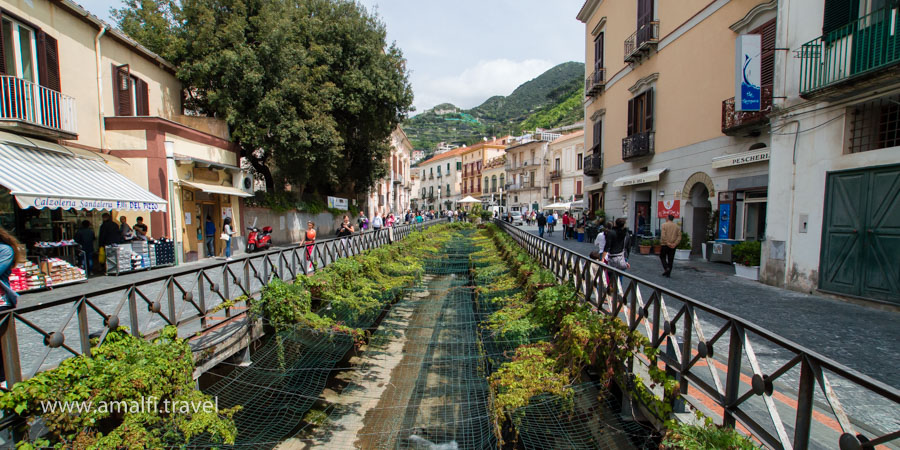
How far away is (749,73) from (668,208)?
5372 mm

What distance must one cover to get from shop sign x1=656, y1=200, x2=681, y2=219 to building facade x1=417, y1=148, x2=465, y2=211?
155ft

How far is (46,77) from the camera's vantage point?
9.17m

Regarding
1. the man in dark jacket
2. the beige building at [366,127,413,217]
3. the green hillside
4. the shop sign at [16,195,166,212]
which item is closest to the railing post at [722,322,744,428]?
the shop sign at [16,195,166,212]

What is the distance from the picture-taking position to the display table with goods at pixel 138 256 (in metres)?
9.62

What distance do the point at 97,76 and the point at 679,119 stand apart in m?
18.4

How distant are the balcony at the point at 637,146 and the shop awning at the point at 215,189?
613 inches

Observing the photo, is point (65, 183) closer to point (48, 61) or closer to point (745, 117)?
point (48, 61)

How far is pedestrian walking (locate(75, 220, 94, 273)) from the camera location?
9336 mm

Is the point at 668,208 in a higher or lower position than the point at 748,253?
higher

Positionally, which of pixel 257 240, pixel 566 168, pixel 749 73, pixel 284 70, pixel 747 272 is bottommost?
pixel 747 272

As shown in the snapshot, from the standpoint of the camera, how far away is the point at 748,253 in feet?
29.5

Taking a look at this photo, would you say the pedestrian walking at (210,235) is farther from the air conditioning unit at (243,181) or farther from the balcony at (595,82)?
the balcony at (595,82)

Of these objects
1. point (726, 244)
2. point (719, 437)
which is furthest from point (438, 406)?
point (726, 244)

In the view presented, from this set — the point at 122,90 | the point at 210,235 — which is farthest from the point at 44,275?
the point at 122,90
